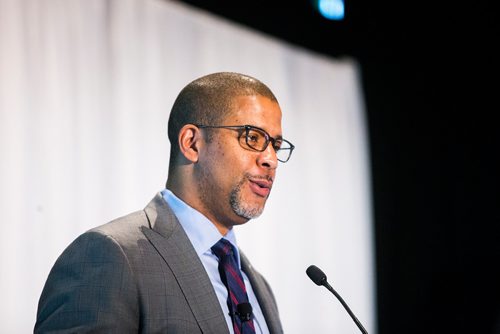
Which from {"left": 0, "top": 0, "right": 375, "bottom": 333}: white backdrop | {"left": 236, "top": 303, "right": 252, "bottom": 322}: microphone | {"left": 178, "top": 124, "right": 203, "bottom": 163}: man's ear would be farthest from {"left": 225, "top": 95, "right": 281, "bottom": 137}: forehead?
{"left": 0, "top": 0, "right": 375, "bottom": 333}: white backdrop

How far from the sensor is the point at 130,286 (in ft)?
5.61

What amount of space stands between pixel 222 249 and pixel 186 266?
0.23 meters

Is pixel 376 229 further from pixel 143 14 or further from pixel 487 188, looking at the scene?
pixel 143 14

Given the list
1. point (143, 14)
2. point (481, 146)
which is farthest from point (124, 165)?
point (481, 146)

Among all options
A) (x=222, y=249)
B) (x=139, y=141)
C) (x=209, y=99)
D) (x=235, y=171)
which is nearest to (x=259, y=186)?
(x=235, y=171)

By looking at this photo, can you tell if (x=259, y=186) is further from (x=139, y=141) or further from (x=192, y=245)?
(x=139, y=141)

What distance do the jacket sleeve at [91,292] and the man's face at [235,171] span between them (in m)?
0.43

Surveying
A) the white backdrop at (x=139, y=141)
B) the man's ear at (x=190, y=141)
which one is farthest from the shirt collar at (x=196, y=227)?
the white backdrop at (x=139, y=141)

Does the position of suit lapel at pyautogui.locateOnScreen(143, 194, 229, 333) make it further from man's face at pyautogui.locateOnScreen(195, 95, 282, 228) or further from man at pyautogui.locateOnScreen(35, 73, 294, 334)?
man's face at pyautogui.locateOnScreen(195, 95, 282, 228)

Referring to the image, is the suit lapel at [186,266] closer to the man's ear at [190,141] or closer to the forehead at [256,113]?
the man's ear at [190,141]

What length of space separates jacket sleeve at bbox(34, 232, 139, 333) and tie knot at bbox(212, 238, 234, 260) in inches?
15.8

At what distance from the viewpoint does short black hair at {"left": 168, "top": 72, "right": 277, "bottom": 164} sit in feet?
7.00

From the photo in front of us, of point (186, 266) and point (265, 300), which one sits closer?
point (186, 266)

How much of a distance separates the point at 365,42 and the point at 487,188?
4.51ft
